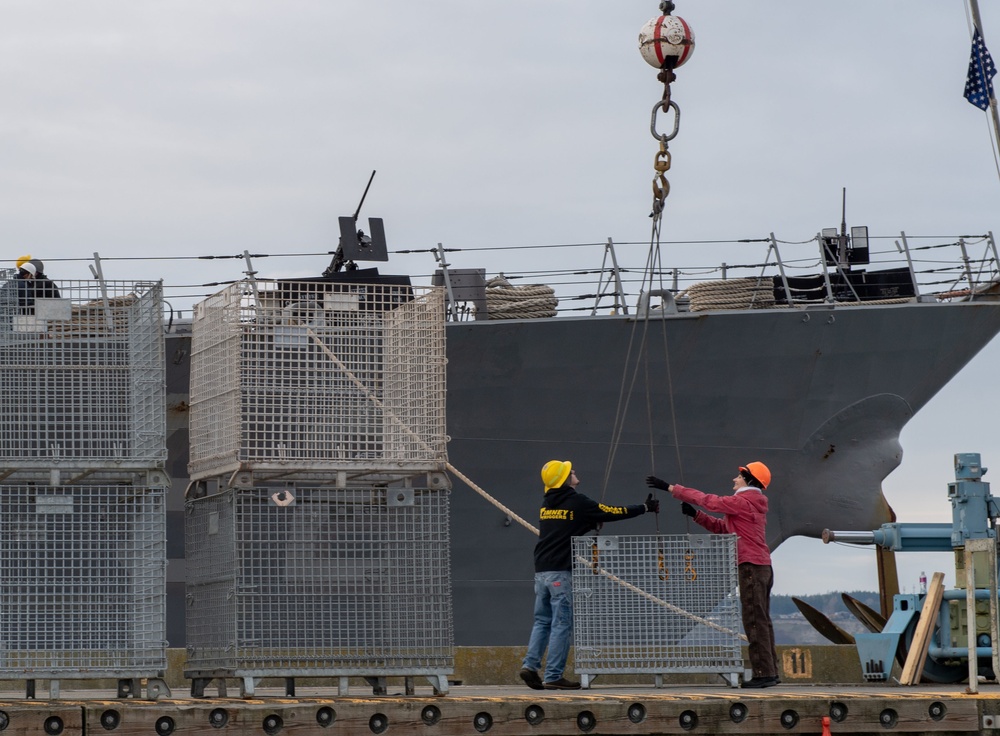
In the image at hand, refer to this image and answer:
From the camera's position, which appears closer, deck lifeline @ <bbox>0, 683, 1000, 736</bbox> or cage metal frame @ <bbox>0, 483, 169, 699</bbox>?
deck lifeline @ <bbox>0, 683, 1000, 736</bbox>

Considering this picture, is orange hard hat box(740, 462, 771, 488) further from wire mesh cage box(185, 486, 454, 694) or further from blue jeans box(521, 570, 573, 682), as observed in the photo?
wire mesh cage box(185, 486, 454, 694)

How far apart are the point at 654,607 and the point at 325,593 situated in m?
2.19

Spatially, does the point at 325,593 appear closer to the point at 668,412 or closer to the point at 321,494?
the point at 321,494

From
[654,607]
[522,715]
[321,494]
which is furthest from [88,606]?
[654,607]

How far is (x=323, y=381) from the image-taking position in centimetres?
938

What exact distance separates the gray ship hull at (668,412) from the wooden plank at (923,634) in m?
8.27

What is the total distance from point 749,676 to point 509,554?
370 inches

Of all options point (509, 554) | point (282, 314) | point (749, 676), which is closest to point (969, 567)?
point (749, 676)

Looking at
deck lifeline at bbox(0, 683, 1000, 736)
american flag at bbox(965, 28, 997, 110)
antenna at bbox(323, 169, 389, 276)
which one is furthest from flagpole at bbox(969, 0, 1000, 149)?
deck lifeline at bbox(0, 683, 1000, 736)

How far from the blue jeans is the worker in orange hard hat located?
91 cm

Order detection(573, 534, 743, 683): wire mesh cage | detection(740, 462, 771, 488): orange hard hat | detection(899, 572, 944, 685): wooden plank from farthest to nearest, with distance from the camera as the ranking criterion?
detection(740, 462, 771, 488): orange hard hat < detection(899, 572, 944, 685): wooden plank < detection(573, 534, 743, 683): wire mesh cage

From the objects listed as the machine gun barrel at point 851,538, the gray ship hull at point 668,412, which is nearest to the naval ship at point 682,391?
the gray ship hull at point 668,412

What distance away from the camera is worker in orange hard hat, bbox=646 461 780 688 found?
9.84m

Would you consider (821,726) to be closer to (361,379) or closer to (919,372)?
(361,379)
